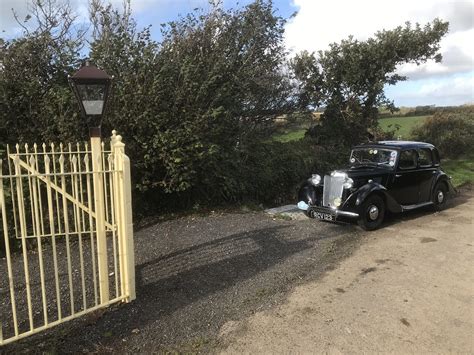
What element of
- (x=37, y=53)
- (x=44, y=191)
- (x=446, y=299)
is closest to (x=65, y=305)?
(x=44, y=191)

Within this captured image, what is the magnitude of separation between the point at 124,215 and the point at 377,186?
18.0 ft

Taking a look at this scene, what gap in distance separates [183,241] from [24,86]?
381cm

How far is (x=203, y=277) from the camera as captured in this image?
17.5 feet

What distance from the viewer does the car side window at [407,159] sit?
8.97 meters

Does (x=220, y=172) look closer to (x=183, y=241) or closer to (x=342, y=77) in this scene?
(x=183, y=241)

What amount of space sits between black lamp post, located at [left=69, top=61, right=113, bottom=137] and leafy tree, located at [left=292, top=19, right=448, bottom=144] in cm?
1002

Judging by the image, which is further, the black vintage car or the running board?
the running board

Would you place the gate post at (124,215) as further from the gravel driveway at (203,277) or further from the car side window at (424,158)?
the car side window at (424,158)

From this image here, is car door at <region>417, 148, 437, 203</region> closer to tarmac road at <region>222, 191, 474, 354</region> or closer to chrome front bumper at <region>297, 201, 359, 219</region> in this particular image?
chrome front bumper at <region>297, 201, 359, 219</region>

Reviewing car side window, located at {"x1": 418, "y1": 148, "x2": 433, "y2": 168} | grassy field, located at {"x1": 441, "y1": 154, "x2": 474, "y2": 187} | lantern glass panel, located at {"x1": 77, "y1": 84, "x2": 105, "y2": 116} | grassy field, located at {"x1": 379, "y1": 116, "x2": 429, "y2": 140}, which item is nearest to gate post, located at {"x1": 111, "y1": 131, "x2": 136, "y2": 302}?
lantern glass panel, located at {"x1": 77, "y1": 84, "x2": 105, "y2": 116}

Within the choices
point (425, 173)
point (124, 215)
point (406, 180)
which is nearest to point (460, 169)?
point (425, 173)

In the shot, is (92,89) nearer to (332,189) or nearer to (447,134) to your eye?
(332,189)

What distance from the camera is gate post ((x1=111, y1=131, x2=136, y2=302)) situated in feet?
13.8

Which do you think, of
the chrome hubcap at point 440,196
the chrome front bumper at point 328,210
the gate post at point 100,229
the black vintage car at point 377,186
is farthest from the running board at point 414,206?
the gate post at point 100,229
